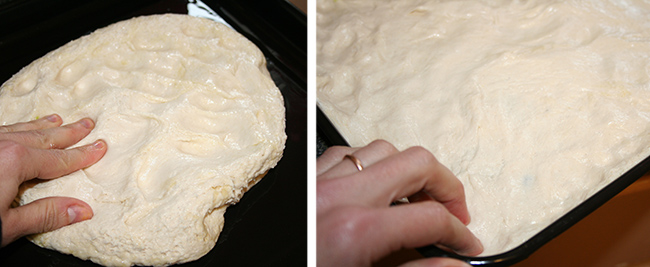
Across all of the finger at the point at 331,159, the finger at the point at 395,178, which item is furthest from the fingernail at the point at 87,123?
the finger at the point at 395,178

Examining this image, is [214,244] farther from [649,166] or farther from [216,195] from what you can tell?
[649,166]

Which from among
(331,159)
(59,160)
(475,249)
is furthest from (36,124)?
(475,249)

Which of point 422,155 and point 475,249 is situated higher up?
point 422,155

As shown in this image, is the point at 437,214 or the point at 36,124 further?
the point at 36,124

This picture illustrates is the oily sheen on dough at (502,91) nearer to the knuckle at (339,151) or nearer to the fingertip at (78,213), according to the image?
the knuckle at (339,151)

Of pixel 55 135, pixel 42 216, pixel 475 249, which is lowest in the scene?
pixel 475 249

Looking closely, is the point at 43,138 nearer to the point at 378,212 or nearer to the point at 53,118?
the point at 53,118

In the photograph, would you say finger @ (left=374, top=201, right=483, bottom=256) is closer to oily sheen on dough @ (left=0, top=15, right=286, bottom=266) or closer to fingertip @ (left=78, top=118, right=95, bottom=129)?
oily sheen on dough @ (left=0, top=15, right=286, bottom=266)

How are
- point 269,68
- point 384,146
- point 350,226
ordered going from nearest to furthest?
point 350,226
point 384,146
point 269,68

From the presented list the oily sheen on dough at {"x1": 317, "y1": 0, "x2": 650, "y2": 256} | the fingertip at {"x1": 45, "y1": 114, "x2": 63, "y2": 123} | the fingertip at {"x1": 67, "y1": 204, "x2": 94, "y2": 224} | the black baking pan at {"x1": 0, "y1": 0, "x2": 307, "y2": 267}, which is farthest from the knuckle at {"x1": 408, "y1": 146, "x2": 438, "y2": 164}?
the fingertip at {"x1": 45, "y1": 114, "x2": 63, "y2": 123}
